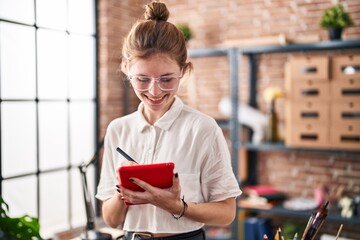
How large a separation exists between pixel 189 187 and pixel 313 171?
246cm

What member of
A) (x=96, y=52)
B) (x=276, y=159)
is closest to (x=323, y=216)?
(x=276, y=159)

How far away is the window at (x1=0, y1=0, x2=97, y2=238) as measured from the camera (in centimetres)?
294

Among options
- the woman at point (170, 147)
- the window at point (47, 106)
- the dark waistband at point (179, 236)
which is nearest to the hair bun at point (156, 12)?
the woman at point (170, 147)

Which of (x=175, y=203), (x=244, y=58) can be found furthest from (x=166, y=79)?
(x=244, y=58)

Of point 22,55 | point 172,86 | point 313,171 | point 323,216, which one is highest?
point 22,55

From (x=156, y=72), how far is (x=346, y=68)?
2189mm

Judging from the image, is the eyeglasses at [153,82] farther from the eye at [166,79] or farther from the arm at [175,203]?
the arm at [175,203]

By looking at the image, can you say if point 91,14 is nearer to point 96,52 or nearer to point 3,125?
point 96,52

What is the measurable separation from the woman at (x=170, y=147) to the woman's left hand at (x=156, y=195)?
2 centimetres

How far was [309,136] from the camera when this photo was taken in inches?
126

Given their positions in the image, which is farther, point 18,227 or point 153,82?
point 153,82

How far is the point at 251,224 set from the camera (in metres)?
3.40

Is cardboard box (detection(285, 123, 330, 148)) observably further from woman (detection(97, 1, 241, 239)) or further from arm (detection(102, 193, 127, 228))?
arm (detection(102, 193, 127, 228))

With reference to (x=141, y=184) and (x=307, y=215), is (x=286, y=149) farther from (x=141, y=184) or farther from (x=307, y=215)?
(x=141, y=184)
